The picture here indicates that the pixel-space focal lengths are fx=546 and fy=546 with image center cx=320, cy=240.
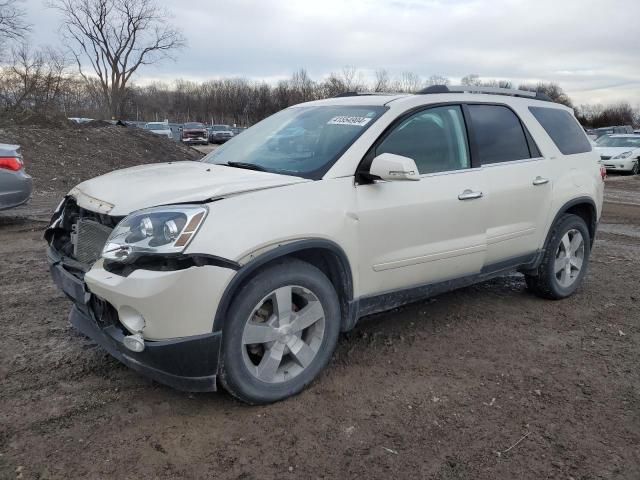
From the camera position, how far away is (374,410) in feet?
10.0

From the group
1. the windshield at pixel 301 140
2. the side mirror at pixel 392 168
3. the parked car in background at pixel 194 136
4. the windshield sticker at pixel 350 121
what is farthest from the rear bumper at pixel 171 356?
the parked car in background at pixel 194 136

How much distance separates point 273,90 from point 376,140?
290ft

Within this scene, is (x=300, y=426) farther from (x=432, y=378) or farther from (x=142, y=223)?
(x=142, y=223)

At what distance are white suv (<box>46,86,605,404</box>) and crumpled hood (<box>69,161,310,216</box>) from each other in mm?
16

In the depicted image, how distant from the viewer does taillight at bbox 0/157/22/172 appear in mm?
7160

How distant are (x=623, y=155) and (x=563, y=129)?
56.7 feet

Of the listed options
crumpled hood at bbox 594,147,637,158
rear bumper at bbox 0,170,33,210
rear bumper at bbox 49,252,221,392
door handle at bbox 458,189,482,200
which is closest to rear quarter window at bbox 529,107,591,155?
door handle at bbox 458,189,482,200

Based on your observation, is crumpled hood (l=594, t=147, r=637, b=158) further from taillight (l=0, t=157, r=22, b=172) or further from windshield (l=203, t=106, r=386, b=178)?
taillight (l=0, t=157, r=22, b=172)

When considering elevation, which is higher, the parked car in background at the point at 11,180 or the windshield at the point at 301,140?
the windshield at the point at 301,140

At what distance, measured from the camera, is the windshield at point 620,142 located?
20.6 meters

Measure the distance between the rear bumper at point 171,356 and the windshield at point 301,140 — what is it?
120 cm

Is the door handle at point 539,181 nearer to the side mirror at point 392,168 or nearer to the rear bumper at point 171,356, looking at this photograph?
the side mirror at point 392,168

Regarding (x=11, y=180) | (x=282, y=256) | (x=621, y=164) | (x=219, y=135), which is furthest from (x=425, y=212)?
(x=219, y=135)

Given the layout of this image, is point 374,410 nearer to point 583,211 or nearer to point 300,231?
point 300,231
